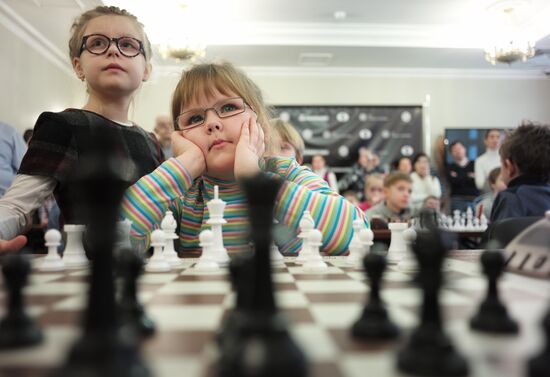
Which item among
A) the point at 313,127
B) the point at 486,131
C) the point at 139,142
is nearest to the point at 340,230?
the point at 139,142

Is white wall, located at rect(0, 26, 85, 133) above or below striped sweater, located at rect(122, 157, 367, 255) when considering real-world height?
above

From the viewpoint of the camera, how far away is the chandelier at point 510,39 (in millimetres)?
5273

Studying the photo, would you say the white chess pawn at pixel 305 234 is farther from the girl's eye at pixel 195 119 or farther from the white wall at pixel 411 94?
the white wall at pixel 411 94

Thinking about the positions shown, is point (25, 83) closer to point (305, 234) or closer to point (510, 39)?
point (305, 234)

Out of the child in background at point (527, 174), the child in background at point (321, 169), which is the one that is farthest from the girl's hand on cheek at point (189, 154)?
the child in background at point (321, 169)

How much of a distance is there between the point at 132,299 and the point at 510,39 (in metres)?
5.97

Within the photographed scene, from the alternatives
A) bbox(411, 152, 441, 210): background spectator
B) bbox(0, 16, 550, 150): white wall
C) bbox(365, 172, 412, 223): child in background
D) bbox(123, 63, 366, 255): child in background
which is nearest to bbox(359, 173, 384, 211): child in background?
bbox(365, 172, 412, 223): child in background

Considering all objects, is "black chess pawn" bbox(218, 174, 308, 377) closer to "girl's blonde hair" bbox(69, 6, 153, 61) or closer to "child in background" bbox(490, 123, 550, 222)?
"girl's blonde hair" bbox(69, 6, 153, 61)

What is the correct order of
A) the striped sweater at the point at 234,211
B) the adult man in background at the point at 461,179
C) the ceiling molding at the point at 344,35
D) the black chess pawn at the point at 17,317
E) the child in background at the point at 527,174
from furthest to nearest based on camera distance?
the adult man in background at the point at 461,179, the ceiling molding at the point at 344,35, the child in background at the point at 527,174, the striped sweater at the point at 234,211, the black chess pawn at the point at 17,317

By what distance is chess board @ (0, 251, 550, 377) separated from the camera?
1.30 feet

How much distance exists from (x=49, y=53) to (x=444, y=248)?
6718 millimetres

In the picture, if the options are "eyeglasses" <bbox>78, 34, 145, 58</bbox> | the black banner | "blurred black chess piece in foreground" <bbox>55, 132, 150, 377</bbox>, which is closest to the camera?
"blurred black chess piece in foreground" <bbox>55, 132, 150, 377</bbox>

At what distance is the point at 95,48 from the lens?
58.5 inches

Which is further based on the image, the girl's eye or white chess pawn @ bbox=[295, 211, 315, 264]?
the girl's eye
